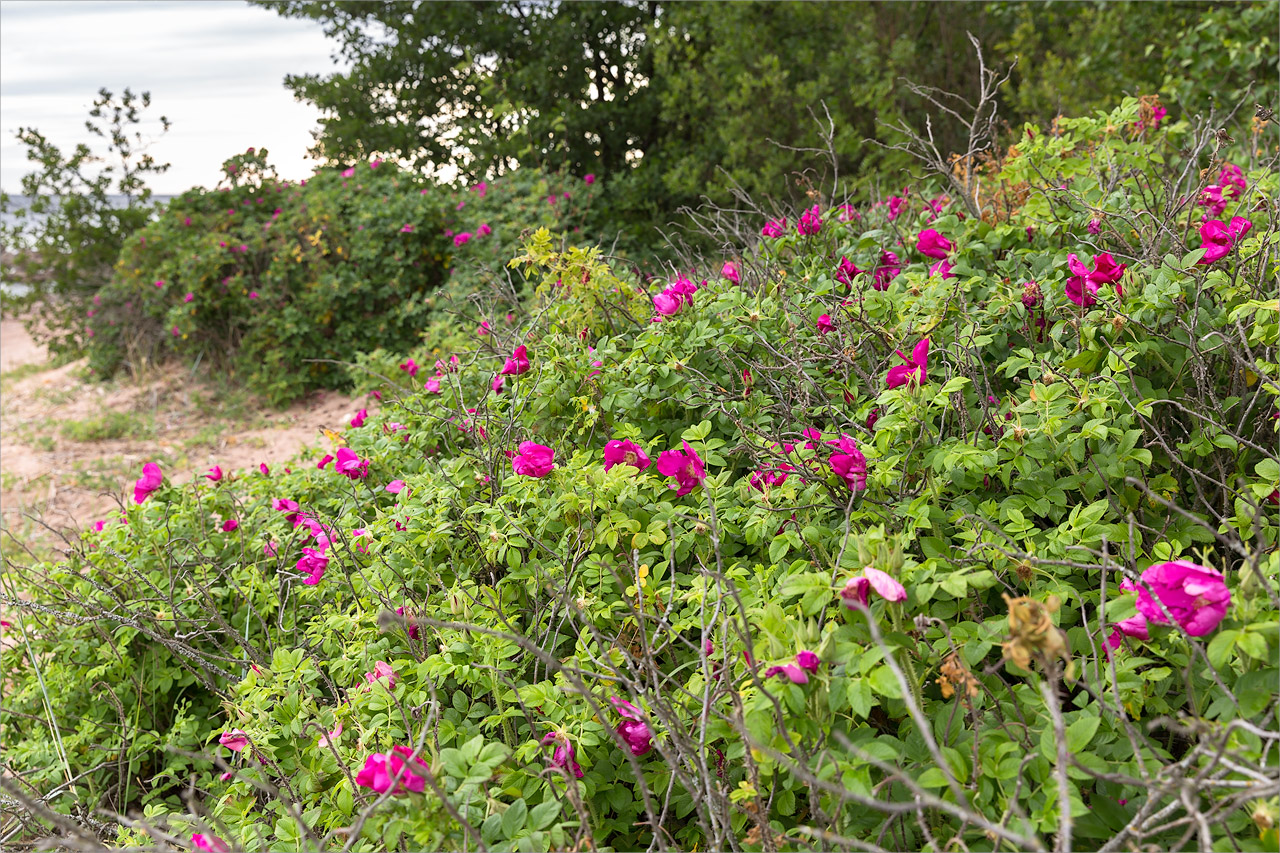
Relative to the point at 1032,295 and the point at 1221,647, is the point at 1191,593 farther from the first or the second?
the point at 1032,295

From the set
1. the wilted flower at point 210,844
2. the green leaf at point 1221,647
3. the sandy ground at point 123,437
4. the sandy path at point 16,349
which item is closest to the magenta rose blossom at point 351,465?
the wilted flower at point 210,844

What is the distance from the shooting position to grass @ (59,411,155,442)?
654 centimetres

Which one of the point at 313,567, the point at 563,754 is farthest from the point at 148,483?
Result: the point at 563,754

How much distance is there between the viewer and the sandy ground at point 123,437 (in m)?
5.36

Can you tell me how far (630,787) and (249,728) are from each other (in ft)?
2.43

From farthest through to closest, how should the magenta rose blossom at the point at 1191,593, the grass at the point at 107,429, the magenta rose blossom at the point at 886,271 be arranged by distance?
the grass at the point at 107,429 < the magenta rose blossom at the point at 886,271 < the magenta rose blossom at the point at 1191,593

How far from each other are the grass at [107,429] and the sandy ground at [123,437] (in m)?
0.02

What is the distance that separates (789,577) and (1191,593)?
491 millimetres

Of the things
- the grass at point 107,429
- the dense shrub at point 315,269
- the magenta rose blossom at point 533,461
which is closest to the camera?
the magenta rose blossom at point 533,461

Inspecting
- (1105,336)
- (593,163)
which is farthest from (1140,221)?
(593,163)

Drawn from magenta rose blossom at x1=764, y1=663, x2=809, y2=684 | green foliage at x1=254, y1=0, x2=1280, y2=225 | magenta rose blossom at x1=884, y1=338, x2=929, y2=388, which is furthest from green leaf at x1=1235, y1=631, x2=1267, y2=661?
green foliage at x1=254, y1=0, x2=1280, y2=225

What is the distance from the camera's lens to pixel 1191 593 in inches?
39.3

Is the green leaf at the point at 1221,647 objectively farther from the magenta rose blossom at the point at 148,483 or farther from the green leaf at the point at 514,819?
the magenta rose blossom at the point at 148,483

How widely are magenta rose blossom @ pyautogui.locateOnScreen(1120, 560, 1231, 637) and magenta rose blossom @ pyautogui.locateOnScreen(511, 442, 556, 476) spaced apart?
105 cm
